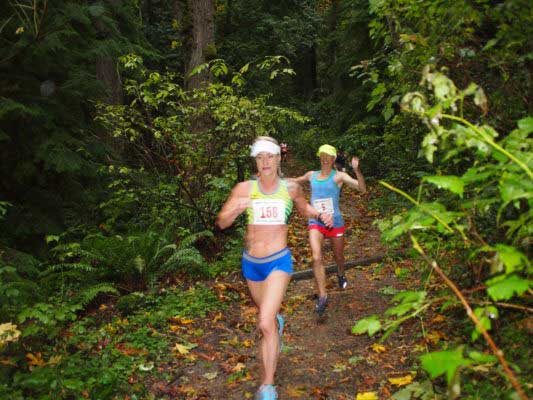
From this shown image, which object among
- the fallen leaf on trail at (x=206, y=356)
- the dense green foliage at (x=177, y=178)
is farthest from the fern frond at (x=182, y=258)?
the fallen leaf on trail at (x=206, y=356)

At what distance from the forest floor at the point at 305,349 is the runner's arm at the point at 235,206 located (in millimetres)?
1842

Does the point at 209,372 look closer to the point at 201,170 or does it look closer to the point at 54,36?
the point at 201,170

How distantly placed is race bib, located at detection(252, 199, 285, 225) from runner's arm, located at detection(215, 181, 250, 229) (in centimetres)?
12

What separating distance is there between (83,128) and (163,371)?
569cm

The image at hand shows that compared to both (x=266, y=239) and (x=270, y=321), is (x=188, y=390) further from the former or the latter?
(x=266, y=239)

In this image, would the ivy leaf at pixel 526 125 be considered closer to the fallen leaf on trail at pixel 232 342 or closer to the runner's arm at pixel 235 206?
the runner's arm at pixel 235 206

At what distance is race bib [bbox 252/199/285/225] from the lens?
14.6ft

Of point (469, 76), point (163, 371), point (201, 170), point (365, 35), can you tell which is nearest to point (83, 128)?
point (201, 170)

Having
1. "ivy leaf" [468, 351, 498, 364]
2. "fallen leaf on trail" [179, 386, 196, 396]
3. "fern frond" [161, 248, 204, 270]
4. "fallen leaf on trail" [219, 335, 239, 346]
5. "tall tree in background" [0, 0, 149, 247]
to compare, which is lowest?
"ivy leaf" [468, 351, 498, 364]

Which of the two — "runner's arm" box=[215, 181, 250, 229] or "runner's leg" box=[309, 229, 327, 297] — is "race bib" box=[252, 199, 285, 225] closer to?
"runner's arm" box=[215, 181, 250, 229]

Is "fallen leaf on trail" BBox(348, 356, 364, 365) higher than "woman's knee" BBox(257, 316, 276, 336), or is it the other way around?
"woman's knee" BBox(257, 316, 276, 336)

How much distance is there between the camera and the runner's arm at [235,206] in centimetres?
450

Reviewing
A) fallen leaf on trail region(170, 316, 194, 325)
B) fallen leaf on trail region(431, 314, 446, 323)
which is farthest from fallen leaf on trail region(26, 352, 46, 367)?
fallen leaf on trail region(431, 314, 446, 323)

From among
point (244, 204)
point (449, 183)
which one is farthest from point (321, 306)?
point (449, 183)
